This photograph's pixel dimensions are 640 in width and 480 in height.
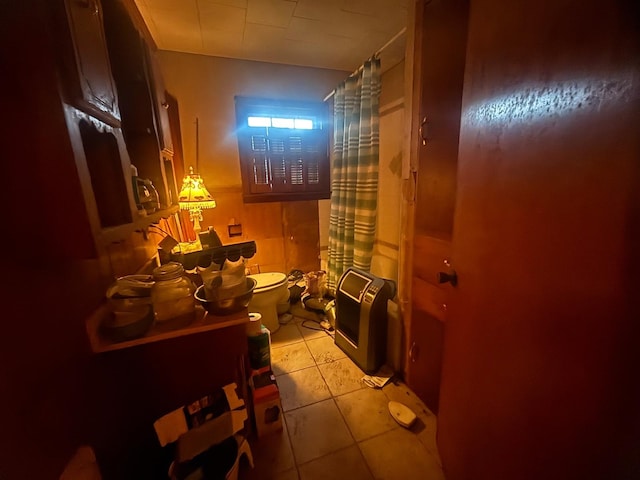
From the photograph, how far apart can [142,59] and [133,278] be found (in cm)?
83

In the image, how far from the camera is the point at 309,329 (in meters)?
2.13

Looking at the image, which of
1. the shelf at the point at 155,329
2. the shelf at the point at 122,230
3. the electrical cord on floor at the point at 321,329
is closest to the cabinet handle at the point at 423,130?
the shelf at the point at 155,329

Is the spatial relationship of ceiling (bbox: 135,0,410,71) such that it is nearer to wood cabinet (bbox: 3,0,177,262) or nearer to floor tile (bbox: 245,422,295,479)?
wood cabinet (bbox: 3,0,177,262)

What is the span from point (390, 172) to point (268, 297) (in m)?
1.42

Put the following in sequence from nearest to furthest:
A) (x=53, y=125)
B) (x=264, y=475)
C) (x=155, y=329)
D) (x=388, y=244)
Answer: (x=53, y=125), (x=155, y=329), (x=264, y=475), (x=388, y=244)

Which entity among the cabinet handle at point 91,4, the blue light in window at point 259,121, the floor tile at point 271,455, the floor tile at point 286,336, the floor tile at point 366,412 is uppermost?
the blue light in window at point 259,121

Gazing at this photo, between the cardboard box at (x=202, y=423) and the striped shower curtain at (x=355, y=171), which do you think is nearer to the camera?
the cardboard box at (x=202, y=423)

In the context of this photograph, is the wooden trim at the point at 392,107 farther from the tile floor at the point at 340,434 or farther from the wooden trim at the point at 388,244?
the tile floor at the point at 340,434

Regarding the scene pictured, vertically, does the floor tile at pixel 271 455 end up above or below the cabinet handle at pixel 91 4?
below

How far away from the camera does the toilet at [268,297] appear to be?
1942mm

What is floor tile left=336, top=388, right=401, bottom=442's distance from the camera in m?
1.26

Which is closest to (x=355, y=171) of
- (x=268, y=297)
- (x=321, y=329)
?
(x=268, y=297)

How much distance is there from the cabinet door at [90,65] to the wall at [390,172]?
5.80 feet

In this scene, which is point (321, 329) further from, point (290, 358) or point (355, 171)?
point (355, 171)
